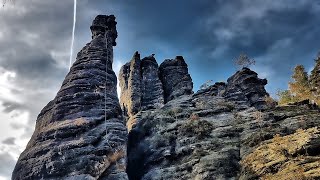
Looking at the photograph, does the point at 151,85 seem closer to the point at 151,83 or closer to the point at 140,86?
the point at 151,83

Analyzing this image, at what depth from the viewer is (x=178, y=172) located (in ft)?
133

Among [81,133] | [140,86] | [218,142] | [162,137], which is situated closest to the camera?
[81,133]

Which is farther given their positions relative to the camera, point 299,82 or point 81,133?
point 299,82

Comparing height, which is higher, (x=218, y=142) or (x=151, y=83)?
(x=151, y=83)

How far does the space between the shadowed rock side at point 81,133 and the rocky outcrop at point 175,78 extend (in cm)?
1925

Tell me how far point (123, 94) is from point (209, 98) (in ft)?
79.6

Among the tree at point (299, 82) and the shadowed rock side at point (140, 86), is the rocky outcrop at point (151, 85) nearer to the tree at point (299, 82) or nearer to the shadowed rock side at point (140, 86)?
the shadowed rock side at point (140, 86)

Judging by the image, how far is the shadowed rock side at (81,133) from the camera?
1543 inches

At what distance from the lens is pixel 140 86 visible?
71.3 metres

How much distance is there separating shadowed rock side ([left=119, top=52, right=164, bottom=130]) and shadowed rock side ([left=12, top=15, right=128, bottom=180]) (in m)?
14.0

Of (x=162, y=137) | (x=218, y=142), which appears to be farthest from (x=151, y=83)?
(x=218, y=142)

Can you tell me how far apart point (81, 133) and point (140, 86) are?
1156 inches

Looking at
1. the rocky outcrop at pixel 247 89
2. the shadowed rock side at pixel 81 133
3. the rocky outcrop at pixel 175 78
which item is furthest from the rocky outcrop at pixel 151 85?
the shadowed rock side at pixel 81 133

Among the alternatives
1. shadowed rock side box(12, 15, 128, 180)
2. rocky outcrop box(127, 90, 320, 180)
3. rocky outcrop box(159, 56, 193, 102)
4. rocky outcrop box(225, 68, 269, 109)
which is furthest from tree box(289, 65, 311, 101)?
shadowed rock side box(12, 15, 128, 180)
